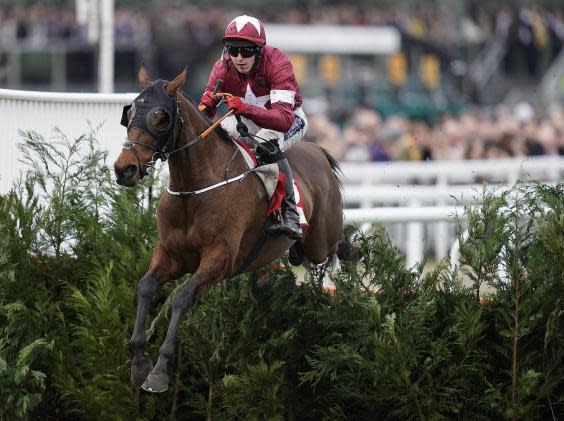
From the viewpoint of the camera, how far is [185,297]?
709cm

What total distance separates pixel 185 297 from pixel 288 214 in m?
1.09

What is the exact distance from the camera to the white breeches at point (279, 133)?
311 inches

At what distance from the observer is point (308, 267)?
8.35 meters

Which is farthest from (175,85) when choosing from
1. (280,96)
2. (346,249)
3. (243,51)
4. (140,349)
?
(346,249)

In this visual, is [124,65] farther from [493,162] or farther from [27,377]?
[27,377]

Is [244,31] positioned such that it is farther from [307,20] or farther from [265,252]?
[307,20]

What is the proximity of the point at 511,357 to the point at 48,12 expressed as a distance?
63.8 ft

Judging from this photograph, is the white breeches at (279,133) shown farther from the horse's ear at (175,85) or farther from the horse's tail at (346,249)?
the horse's tail at (346,249)

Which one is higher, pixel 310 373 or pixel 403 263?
pixel 403 263

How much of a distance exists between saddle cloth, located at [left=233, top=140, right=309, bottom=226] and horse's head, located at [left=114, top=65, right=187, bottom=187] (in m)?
0.67

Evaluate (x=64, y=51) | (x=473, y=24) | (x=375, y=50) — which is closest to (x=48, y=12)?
(x=64, y=51)

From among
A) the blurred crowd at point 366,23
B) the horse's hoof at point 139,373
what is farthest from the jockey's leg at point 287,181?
the blurred crowd at point 366,23

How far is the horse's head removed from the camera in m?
6.75

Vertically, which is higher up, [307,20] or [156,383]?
[307,20]
